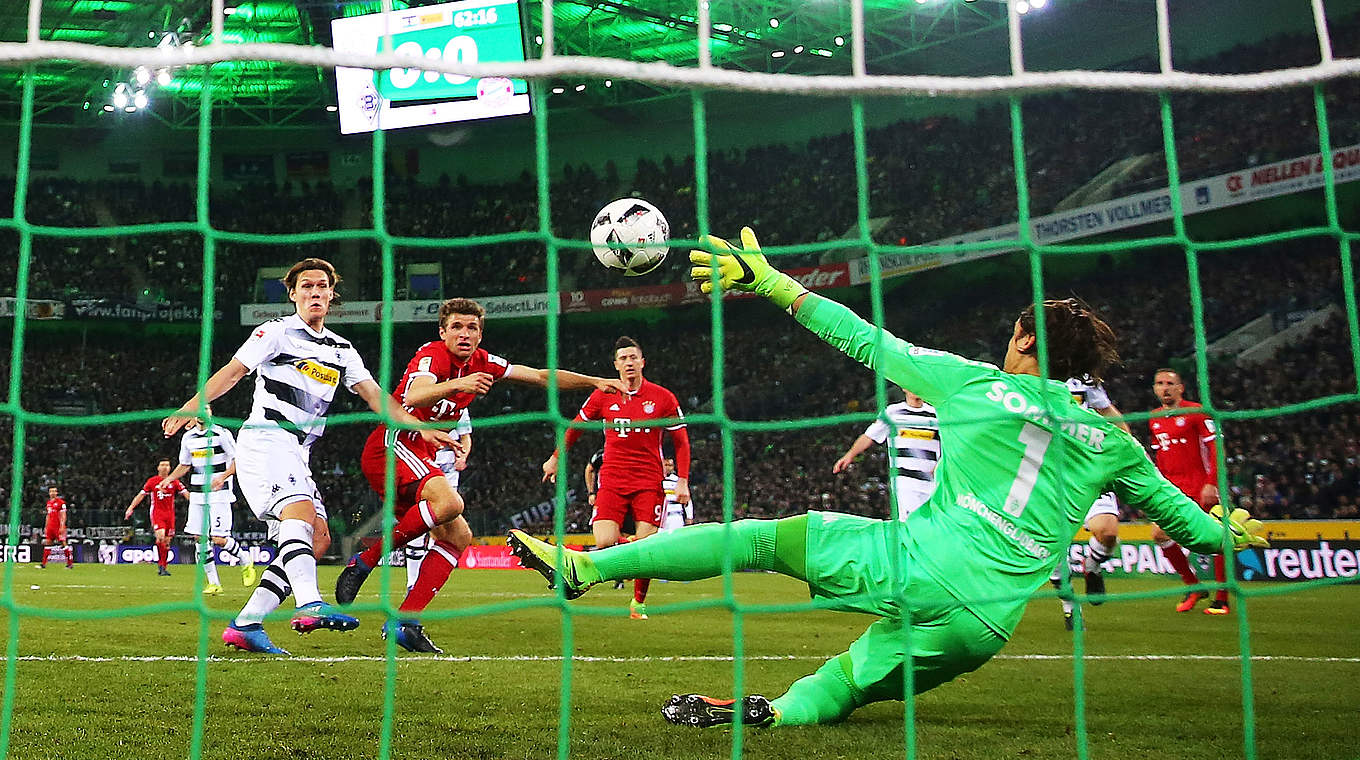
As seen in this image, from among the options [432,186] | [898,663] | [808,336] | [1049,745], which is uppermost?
[432,186]

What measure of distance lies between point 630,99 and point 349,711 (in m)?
22.0

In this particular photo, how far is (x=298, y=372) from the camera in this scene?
541 cm

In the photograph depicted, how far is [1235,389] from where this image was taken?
16797 millimetres

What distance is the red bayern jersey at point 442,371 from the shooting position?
559 centimetres

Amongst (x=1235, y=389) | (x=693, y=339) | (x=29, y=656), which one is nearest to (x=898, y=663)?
(x=29, y=656)

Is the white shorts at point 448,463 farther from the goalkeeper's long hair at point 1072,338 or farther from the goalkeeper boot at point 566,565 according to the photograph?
the goalkeeper's long hair at point 1072,338

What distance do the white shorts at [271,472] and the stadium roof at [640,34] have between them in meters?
15.8

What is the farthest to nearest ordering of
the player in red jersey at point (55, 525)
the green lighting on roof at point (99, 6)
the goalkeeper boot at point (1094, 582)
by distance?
the green lighting on roof at point (99, 6)
the player in red jersey at point (55, 525)
the goalkeeper boot at point (1094, 582)

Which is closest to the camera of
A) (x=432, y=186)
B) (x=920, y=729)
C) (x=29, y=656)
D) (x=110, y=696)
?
(x=920, y=729)

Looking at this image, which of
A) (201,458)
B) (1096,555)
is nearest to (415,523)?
(1096,555)

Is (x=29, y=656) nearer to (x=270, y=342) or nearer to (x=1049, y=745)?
(x=270, y=342)

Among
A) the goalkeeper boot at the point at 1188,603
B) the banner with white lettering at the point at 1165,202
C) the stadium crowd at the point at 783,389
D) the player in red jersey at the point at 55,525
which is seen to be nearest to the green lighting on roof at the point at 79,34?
the stadium crowd at the point at 783,389

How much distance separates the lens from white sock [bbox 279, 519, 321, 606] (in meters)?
5.06

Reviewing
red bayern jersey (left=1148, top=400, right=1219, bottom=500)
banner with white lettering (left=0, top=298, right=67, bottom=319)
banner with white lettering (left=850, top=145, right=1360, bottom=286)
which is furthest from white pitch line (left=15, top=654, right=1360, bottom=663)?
banner with white lettering (left=0, top=298, right=67, bottom=319)
